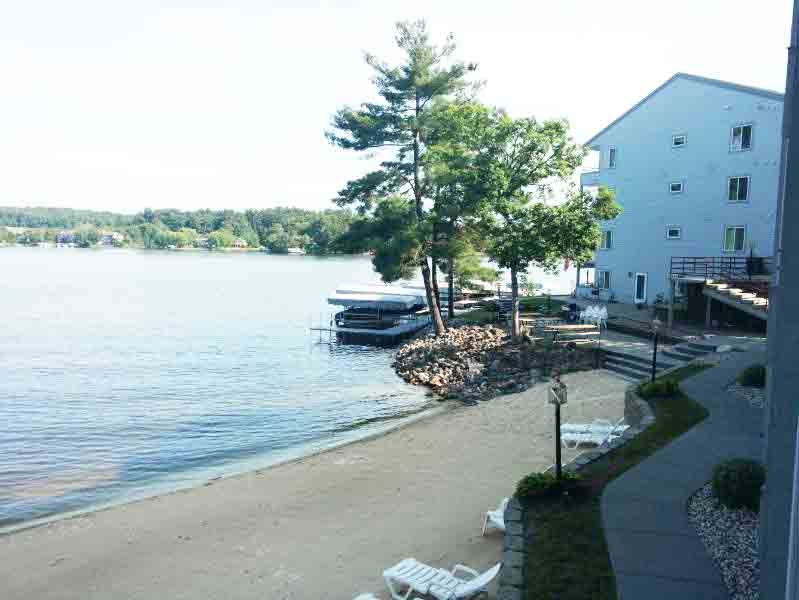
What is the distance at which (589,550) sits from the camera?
855 centimetres

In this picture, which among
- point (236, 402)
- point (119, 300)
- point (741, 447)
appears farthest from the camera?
point (119, 300)

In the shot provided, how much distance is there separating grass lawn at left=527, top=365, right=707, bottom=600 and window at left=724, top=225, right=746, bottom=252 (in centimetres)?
2288

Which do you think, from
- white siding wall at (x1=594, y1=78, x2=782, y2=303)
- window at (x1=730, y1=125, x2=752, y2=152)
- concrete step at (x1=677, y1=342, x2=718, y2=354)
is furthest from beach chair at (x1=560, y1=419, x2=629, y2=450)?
window at (x1=730, y1=125, x2=752, y2=152)

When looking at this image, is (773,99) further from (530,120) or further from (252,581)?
(252,581)

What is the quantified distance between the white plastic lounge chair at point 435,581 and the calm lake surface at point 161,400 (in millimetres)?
9335

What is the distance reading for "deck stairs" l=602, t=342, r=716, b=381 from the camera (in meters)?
23.3

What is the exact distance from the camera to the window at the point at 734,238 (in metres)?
32.3

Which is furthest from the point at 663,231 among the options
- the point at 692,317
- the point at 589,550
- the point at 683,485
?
the point at 589,550

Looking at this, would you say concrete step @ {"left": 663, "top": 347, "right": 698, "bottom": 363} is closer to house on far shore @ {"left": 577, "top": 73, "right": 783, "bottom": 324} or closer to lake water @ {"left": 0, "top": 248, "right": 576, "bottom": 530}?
house on far shore @ {"left": 577, "top": 73, "right": 783, "bottom": 324}

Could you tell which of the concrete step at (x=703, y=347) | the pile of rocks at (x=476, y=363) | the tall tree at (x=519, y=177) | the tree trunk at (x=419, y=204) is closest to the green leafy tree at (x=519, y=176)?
the tall tree at (x=519, y=177)

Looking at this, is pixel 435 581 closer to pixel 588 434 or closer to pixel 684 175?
pixel 588 434

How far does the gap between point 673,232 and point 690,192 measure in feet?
7.73

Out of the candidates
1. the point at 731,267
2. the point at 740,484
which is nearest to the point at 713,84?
the point at 731,267

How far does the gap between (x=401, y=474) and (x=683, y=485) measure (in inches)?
284
